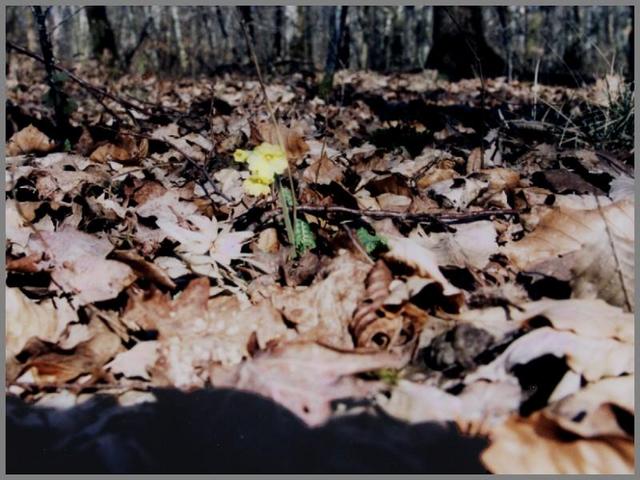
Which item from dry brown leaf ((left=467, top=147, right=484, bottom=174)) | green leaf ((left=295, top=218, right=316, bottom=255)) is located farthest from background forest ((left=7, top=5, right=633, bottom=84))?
green leaf ((left=295, top=218, right=316, bottom=255))

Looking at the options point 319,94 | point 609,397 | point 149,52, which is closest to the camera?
point 609,397

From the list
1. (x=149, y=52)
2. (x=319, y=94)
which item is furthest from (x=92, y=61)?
(x=319, y=94)

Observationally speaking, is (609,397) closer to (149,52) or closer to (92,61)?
(149,52)

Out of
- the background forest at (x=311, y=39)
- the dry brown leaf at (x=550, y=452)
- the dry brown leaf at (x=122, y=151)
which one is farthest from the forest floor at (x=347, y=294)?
the background forest at (x=311, y=39)

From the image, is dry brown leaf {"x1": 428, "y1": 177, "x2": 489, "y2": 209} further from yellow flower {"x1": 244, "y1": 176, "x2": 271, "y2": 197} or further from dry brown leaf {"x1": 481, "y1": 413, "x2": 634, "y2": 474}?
dry brown leaf {"x1": 481, "y1": 413, "x2": 634, "y2": 474}

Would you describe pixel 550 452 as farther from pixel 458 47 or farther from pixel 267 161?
pixel 458 47

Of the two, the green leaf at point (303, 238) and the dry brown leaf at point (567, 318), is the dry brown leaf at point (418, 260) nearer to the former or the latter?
the dry brown leaf at point (567, 318)
